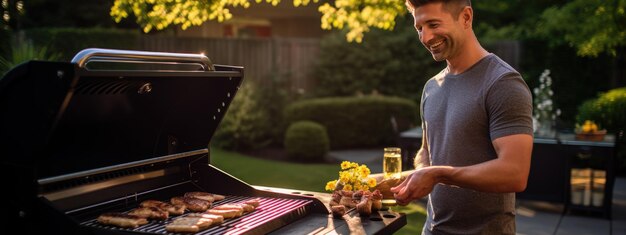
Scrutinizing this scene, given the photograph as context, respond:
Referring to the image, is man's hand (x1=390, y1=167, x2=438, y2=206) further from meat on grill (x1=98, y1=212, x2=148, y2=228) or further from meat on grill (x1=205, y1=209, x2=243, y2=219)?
meat on grill (x1=98, y1=212, x2=148, y2=228)

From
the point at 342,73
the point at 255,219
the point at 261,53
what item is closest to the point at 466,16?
the point at 255,219

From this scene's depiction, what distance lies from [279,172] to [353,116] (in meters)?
3.04

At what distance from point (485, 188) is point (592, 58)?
38.1ft

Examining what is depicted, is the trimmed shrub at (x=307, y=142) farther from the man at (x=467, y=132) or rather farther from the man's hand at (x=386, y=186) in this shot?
the man at (x=467, y=132)

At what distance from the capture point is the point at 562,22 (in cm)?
1135

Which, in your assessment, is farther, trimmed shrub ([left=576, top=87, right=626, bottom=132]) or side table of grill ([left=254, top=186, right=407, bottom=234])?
trimmed shrub ([left=576, top=87, right=626, bottom=132])

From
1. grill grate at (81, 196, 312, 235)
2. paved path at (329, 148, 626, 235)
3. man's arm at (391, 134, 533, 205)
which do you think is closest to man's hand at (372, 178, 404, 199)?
grill grate at (81, 196, 312, 235)

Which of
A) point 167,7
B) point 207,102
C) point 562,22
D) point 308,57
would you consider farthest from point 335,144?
point 207,102

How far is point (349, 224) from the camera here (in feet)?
8.41

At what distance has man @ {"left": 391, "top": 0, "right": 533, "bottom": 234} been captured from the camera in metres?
2.16

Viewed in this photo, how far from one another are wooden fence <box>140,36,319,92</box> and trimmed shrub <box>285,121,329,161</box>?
2251 mm

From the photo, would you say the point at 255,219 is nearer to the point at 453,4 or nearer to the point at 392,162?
the point at 392,162

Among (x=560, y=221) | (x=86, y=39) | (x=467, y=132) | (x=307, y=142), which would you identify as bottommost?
(x=560, y=221)

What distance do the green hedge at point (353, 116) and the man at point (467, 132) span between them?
9507mm
